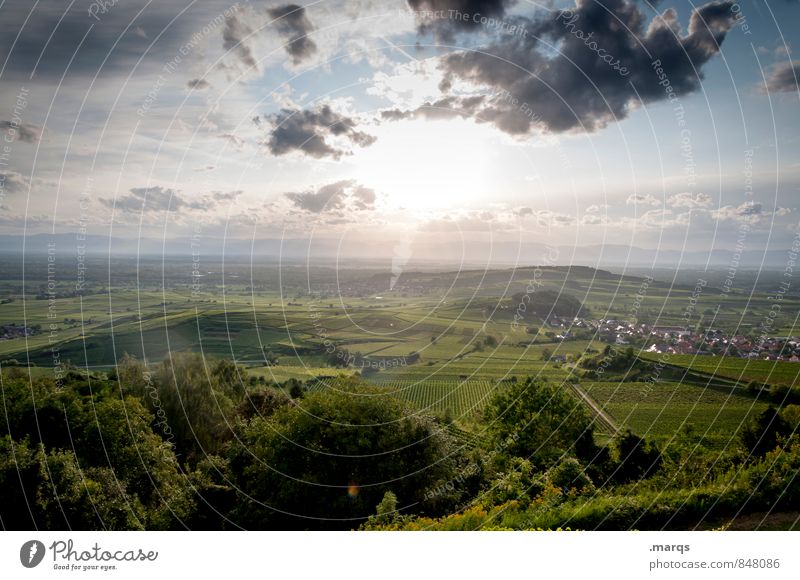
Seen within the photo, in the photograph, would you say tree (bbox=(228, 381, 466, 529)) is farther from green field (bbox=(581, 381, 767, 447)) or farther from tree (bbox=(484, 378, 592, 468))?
green field (bbox=(581, 381, 767, 447))

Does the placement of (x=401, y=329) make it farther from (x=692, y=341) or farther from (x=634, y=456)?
(x=692, y=341)

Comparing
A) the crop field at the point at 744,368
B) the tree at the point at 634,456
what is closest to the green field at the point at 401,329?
the crop field at the point at 744,368

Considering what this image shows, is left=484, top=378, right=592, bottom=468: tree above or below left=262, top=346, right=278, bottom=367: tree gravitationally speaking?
below

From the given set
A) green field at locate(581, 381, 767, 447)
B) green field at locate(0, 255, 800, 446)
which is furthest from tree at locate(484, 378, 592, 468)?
green field at locate(581, 381, 767, 447)

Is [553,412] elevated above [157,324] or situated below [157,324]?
below

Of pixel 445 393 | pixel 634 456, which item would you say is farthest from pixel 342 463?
pixel 634 456

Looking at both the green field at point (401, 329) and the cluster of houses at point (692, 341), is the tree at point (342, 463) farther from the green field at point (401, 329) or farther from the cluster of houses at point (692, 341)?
the cluster of houses at point (692, 341)

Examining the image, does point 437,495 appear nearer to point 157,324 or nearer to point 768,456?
point 768,456

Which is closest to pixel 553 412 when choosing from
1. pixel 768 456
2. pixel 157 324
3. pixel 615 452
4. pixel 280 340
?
pixel 615 452
